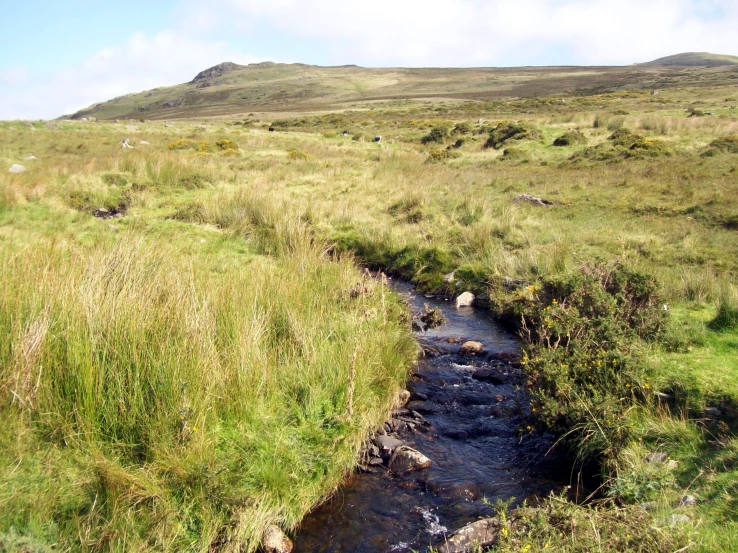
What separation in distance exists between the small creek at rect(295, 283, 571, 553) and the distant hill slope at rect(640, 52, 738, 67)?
16463 centimetres

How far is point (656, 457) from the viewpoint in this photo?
4.76 m

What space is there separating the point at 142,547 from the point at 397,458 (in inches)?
107

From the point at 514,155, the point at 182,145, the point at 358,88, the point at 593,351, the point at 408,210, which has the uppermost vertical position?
the point at 358,88

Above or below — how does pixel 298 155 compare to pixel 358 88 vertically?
below

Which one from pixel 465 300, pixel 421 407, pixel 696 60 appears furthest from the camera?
pixel 696 60

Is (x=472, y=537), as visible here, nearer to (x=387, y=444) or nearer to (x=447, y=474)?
(x=447, y=474)

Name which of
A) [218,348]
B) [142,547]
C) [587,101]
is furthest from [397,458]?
[587,101]

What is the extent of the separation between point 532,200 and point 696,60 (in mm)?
175765

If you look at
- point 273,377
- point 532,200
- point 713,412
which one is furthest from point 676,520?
point 532,200

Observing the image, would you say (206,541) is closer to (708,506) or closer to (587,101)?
(708,506)

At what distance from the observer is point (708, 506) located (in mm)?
3939

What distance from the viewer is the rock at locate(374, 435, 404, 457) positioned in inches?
224

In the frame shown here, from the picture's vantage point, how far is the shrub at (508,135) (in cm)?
2617

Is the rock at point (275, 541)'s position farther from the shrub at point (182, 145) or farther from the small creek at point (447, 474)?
the shrub at point (182, 145)
